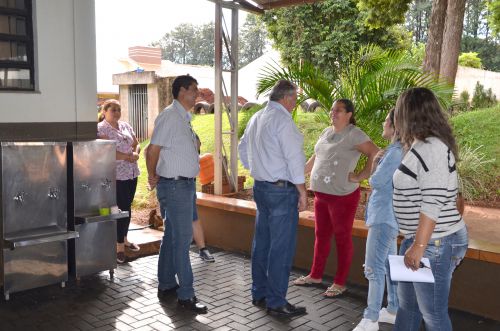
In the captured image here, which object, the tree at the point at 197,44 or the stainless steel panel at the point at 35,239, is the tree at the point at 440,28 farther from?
the tree at the point at 197,44

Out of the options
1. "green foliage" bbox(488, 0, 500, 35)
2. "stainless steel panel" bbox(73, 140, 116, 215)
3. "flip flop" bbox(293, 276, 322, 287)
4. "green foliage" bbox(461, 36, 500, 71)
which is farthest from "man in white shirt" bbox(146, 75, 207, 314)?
"green foliage" bbox(461, 36, 500, 71)

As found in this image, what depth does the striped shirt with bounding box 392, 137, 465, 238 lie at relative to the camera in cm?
246

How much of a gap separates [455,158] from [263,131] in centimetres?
169

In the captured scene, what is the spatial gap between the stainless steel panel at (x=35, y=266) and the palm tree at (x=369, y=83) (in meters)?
2.92

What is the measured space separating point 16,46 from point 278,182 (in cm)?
273

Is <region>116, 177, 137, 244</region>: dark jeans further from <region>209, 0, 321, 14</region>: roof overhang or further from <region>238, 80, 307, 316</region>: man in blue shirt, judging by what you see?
<region>209, 0, 321, 14</region>: roof overhang

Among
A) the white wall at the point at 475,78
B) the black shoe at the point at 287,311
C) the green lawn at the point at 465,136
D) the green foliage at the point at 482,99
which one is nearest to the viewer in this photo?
the black shoe at the point at 287,311

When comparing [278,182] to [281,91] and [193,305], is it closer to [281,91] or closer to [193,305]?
[281,91]

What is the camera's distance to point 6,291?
4270mm

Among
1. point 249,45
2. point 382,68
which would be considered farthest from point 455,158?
point 249,45

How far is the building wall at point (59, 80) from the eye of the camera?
4473 millimetres

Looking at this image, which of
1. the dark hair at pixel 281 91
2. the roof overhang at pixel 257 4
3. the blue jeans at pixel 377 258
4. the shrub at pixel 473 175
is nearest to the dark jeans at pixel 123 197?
the dark hair at pixel 281 91

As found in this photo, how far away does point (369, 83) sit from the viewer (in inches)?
224

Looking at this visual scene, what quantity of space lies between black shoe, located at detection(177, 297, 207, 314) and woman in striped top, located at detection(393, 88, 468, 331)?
78.9 inches
